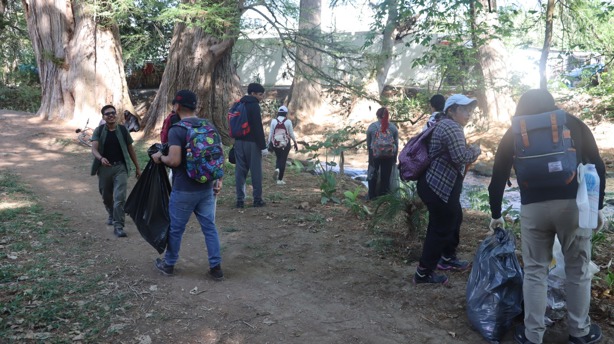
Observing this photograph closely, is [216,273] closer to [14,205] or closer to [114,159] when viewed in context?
[114,159]

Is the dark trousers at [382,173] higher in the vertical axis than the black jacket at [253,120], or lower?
lower

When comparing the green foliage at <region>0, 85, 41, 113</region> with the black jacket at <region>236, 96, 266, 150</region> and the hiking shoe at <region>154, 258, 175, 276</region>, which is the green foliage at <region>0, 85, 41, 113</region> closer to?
the black jacket at <region>236, 96, 266, 150</region>

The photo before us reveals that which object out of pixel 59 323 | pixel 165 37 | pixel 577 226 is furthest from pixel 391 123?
pixel 165 37

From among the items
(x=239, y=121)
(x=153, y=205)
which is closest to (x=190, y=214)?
(x=153, y=205)

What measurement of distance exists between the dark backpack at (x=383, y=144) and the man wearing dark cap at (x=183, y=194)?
3.55m

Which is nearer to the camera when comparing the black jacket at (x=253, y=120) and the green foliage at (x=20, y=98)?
the black jacket at (x=253, y=120)

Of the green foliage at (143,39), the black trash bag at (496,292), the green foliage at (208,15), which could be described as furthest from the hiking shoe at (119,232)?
the green foliage at (143,39)

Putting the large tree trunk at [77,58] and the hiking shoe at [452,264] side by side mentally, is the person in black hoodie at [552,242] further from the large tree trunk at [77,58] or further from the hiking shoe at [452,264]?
the large tree trunk at [77,58]

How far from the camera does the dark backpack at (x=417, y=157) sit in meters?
4.52

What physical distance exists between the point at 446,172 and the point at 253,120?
12.1ft

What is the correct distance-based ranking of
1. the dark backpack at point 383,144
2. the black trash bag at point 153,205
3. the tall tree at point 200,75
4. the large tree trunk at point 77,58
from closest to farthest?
the black trash bag at point 153,205 → the dark backpack at point 383,144 → the tall tree at point 200,75 → the large tree trunk at point 77,58

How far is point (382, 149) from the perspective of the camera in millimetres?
7965

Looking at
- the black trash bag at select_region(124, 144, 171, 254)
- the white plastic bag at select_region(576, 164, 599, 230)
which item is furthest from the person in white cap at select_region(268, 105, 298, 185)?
the white plastic bag at select_region(576, 164, 599, 230)

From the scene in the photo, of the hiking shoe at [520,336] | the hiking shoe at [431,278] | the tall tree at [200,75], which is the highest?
the tall tree at [200,75]
